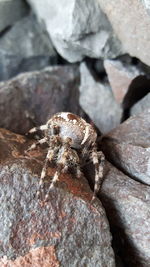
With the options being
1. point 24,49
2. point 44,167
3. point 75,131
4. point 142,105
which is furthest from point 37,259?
point 24,49

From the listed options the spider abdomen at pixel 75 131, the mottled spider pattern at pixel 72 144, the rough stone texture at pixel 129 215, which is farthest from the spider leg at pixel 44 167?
the rough stone texture at pixel 129 215

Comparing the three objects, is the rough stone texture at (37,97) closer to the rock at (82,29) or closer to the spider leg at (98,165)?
the rock at (82,29)

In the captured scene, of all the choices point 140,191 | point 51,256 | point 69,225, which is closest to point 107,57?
point 140,191

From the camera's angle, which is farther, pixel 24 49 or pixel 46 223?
pixel 24 49

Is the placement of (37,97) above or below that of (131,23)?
below

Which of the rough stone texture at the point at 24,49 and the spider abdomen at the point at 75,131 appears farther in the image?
the rough stone texture at the point at 24,49

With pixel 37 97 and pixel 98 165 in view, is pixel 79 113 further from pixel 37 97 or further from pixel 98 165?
pixel 98 165

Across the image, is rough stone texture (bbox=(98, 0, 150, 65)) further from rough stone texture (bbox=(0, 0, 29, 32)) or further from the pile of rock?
rough stone texture (bbox=(0, 0, 29, 32))
